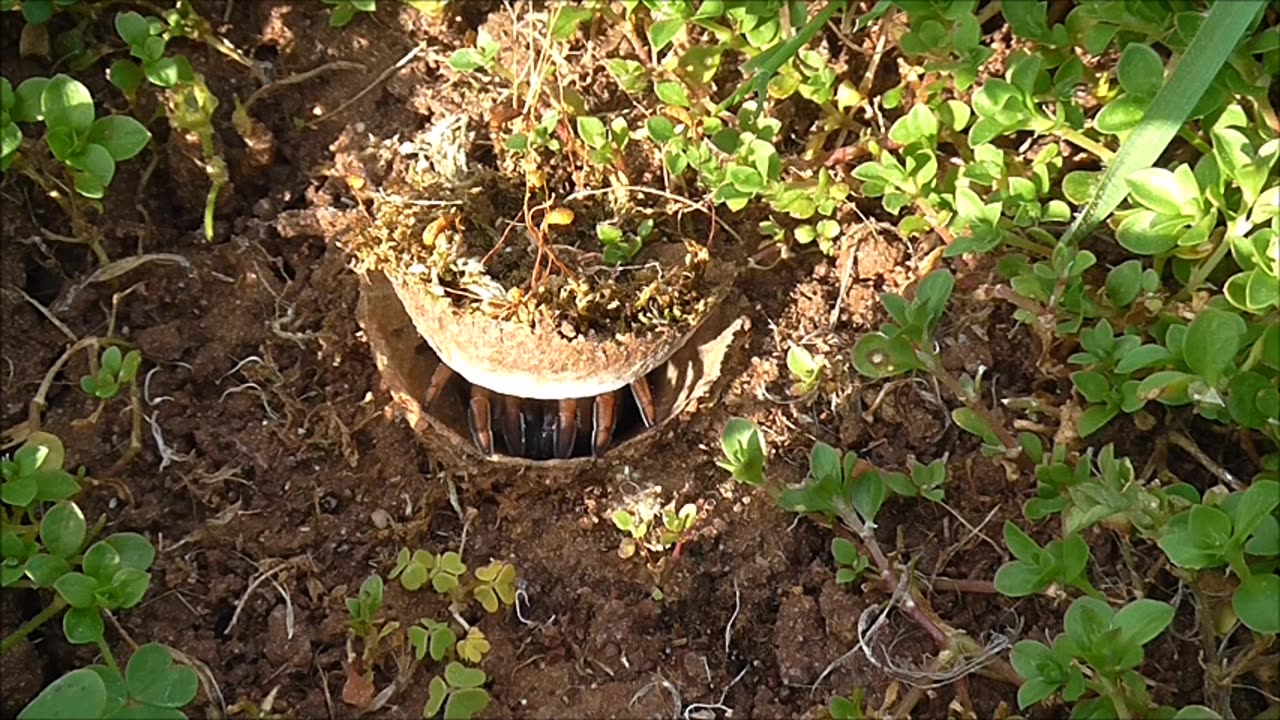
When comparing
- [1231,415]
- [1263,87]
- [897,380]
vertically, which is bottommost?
[897,380]

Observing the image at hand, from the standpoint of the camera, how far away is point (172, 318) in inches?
83.1

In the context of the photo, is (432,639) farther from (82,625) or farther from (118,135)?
(118,135)

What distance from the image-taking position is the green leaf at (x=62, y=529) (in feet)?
5.62

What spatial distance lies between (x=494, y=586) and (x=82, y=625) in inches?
22.8

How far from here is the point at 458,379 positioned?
2.30 m

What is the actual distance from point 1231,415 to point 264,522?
1453 mm

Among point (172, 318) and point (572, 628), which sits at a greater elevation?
point (172, 318)

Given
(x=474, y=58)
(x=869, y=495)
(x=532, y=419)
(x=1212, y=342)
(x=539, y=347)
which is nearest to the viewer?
(x=1212, y=342)

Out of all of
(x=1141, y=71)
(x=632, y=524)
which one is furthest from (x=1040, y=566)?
(x=1141, y=71)

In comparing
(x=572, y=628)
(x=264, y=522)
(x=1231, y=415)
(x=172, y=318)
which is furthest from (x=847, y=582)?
(x=172, y=318)

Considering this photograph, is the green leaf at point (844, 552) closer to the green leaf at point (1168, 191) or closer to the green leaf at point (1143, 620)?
the green leaf at point (1143, 620)

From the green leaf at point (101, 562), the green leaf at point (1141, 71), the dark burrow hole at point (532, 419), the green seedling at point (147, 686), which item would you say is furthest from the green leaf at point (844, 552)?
the green leaf at point (101, 562)

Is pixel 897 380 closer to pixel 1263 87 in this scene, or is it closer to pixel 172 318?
pixel 1263 87

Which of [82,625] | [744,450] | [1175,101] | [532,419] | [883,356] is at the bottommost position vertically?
[532,419]
